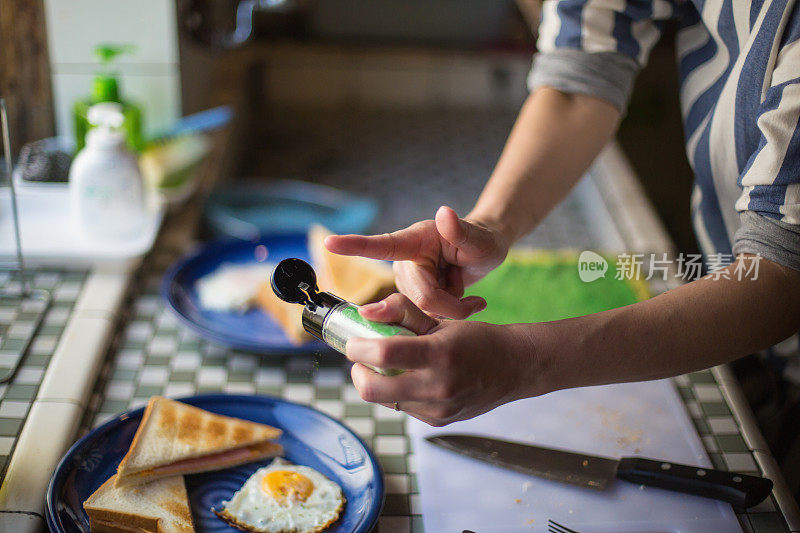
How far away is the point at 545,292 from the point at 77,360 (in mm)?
744

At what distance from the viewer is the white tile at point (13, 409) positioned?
3.03 ft

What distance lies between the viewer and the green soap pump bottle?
57.1 inches

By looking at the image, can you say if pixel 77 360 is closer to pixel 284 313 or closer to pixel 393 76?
pixel 284 313

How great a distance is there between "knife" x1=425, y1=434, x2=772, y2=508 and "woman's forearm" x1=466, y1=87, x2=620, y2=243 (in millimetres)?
265

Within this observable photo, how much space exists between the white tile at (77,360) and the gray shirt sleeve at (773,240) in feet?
2.67

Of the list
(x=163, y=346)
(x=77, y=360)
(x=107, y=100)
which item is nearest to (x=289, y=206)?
(x=107, y=100)

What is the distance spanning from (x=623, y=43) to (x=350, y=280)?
0.54 meters

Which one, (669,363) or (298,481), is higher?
(669,363)

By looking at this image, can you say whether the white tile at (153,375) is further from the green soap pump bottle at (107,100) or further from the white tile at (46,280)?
the green soap pump bottle at (107,100)

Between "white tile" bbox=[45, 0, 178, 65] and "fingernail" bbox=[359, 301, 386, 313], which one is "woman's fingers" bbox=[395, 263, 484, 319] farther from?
"white tile" bbox=[45, 0, 178, 65]

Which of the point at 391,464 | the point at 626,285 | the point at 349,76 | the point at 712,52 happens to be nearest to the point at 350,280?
the point at 391,464

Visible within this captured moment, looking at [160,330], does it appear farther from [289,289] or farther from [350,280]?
[289,289]

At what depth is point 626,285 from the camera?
4.32 ft

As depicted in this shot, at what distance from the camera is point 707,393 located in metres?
1.09
